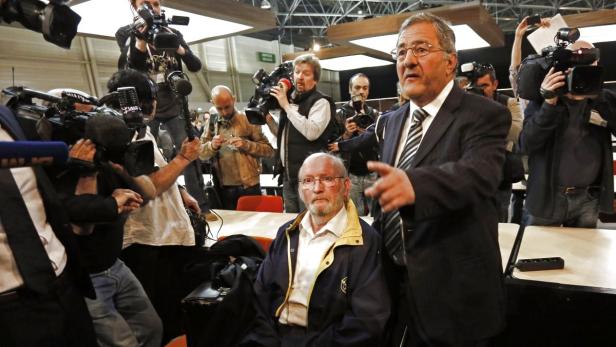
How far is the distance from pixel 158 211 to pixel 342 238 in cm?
96

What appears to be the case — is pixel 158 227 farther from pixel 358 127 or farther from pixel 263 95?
pixel 358 127

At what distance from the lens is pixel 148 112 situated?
1.71 meters

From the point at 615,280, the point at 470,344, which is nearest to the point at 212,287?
the point at 470,344

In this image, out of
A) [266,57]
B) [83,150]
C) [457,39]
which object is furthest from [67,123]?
[266,57]

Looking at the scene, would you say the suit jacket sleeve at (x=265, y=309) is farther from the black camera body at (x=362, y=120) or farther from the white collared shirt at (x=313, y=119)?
the black camera body at (x=362, y=120)

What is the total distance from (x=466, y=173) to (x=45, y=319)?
4.01 ft

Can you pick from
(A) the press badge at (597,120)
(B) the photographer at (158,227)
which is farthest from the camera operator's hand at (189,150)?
(A) the press badge at (597,120)

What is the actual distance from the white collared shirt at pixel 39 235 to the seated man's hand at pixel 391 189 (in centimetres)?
94

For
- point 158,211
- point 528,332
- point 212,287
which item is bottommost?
point 528,332

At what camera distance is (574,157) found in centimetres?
204

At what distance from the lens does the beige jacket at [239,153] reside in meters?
3.24

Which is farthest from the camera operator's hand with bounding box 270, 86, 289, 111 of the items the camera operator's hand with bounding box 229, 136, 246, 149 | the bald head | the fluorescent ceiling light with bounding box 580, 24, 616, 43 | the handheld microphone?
the fluorescent ceiling light with bounding box 580, 24, 616, 43

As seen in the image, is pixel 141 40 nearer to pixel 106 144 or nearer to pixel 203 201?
pixel 106 144

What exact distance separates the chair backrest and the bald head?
0.78 meters
